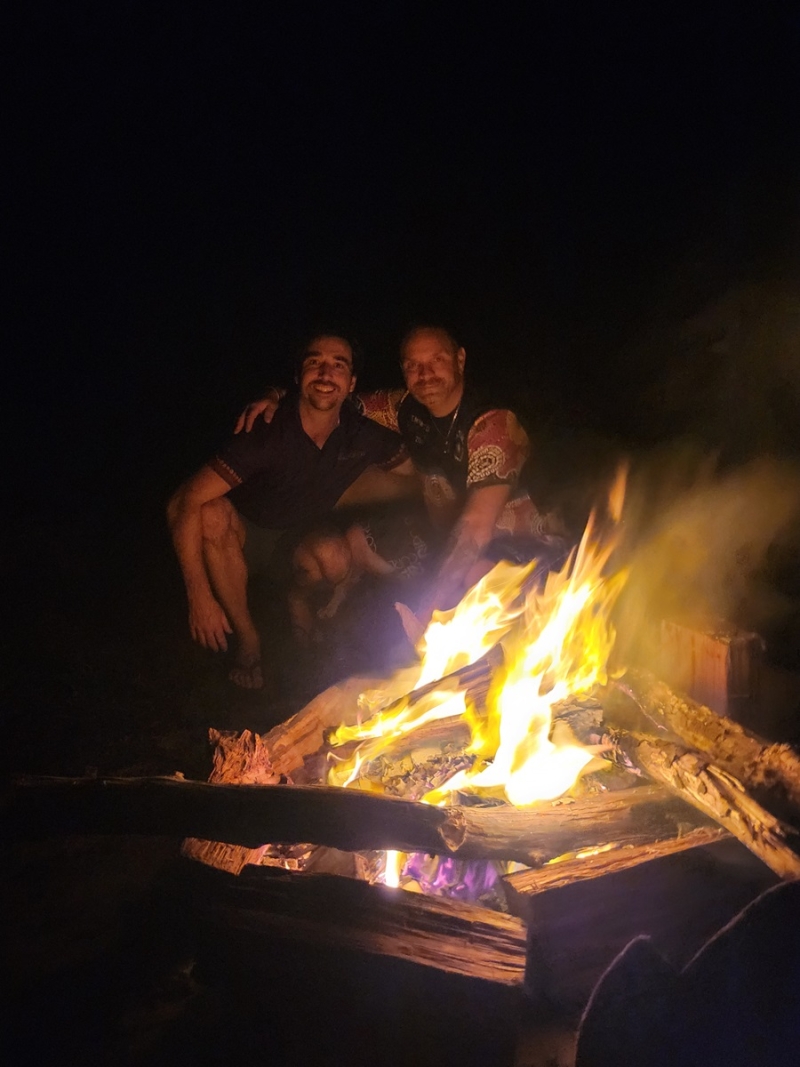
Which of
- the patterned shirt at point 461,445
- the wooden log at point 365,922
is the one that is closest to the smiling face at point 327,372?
the patterned shirt at point 461,445

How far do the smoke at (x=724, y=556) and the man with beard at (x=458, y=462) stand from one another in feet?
2.10

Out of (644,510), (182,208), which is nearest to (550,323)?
(644,510)

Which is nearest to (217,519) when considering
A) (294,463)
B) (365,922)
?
(294,463)

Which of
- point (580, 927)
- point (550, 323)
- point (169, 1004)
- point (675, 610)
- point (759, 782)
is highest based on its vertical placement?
point (550, 323)

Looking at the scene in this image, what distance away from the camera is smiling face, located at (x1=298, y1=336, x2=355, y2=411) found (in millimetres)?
4055

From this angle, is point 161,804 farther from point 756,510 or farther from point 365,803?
point 756,510

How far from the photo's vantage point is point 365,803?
7.66ft

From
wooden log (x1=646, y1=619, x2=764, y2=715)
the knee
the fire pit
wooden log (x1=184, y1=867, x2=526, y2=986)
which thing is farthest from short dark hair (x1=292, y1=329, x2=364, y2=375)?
wooden log (x1=184, y1=867, x2=526, y2=986)

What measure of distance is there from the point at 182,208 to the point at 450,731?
3691mm

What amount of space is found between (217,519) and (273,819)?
229cm

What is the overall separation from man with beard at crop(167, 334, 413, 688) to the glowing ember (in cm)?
101

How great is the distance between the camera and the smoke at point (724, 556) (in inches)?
153

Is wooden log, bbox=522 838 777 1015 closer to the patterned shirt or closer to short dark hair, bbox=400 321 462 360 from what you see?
the patterned shirt

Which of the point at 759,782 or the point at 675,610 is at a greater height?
the point at 675,610
